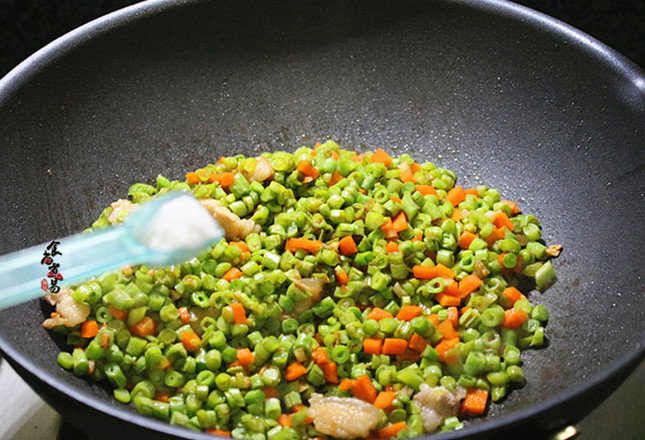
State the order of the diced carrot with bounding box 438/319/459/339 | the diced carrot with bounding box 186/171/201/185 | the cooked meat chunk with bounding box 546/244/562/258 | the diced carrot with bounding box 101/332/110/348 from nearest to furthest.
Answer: the diced carrot with bounding box 101/332/110/348 → the diced carrot with bounding box 438/319/459/339 → the cooked meat chunk with bounding box 546/244/562/258 → the diced carrot with bounding box 186/171/201/185

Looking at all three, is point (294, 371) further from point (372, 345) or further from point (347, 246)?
point (347, 246)

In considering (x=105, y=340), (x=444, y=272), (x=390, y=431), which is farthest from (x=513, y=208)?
(x=105, y=340)

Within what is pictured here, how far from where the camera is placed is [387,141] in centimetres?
235

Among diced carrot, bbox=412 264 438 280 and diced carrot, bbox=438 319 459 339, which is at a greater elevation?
diced carrot, bbox=412 264 438 280

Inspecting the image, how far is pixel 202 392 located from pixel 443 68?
1.30m

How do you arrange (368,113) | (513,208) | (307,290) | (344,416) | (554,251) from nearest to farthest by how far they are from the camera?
(344,416)
(307,290)
(554,251)
(513,208)
(368,113)

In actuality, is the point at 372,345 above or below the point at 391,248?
below

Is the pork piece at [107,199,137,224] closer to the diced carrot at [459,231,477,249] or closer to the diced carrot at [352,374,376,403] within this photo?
the diced carrot at [352,374,376,403]

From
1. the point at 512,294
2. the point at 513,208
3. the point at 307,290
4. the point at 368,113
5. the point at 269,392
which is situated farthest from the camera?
the point at 368,113

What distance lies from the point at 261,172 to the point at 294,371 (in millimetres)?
636

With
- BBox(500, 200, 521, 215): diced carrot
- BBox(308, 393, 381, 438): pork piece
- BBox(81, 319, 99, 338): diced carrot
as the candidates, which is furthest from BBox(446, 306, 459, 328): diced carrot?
BBox(81, 319, 99, 338): diced carrot

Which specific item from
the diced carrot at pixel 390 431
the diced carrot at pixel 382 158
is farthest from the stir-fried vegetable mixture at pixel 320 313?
the diced carrot at pixel 382 158

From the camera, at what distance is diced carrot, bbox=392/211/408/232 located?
1960mm

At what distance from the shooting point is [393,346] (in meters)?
1.72
